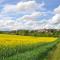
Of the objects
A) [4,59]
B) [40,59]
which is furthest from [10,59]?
[40,59]

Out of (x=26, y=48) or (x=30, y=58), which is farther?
(x=26, y=48)

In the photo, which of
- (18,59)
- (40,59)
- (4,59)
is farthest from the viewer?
(40,59)

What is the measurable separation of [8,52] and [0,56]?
2.28 m

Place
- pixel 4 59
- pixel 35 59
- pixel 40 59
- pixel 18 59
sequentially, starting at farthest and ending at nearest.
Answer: pixel 40 59
pixel 35 59
pixel 18 59
pixel 4 59

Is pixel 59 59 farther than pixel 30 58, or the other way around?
pixel 59 59

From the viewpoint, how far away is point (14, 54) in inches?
944

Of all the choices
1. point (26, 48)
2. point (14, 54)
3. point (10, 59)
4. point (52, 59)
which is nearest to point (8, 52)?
point (14, 54)

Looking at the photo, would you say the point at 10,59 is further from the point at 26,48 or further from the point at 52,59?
the point at 26,48

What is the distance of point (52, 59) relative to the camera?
24.7 metres

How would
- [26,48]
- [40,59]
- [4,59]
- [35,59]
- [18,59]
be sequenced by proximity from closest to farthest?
[4,59], [18,59], [35,59], [40,59], [26,48]

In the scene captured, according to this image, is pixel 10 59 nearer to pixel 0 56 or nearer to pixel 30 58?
pixel 0 56

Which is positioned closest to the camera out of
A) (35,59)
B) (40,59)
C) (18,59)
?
(18,59)

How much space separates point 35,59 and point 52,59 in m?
2.29

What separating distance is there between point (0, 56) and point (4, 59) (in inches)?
38.5
